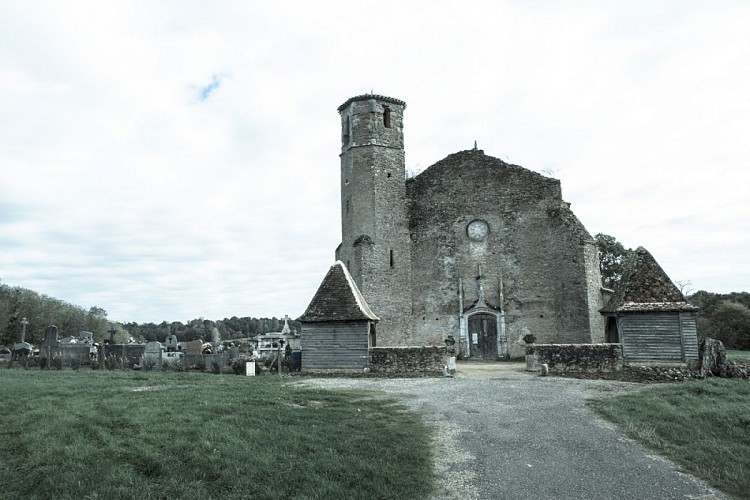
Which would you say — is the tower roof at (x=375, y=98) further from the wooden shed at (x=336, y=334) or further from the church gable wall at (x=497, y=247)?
the wooden shed at (x=336, y=334)

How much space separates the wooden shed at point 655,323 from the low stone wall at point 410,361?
21.1 ft

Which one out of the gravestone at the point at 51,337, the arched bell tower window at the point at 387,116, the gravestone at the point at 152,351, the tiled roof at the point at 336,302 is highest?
the arched bell tower window at the point at 387,116

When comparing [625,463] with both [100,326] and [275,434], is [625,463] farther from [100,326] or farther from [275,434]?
[100,326]

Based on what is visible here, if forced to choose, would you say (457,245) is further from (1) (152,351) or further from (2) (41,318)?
(2) (41,318)

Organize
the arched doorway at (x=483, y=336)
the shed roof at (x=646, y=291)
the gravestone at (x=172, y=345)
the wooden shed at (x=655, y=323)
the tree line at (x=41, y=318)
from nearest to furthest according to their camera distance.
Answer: the wooden shed at (x=655, y=323) < the shed roof at (x=646, y=291) < the arched doorway at (x=483, y=336) < the gravestone at (x=172, y=345) < the tree line at (x=41, y=318)

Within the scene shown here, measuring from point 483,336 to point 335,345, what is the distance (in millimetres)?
10169

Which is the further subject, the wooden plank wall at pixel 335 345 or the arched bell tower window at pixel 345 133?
the arched bell tower window at pixel 345 133

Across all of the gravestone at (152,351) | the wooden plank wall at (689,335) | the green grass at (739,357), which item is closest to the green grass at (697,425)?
the wooden plank wall at (689,335)

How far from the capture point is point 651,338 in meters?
18.2

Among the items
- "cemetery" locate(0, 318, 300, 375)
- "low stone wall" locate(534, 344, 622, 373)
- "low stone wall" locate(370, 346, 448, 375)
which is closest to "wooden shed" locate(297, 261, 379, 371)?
"low stone wall" locate(370, 346, 448, 375)

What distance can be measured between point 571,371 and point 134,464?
14770mm

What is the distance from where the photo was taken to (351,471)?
7.01 m

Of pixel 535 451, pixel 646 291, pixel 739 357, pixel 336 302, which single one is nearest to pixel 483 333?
pixel 646 291

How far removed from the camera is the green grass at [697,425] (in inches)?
280
